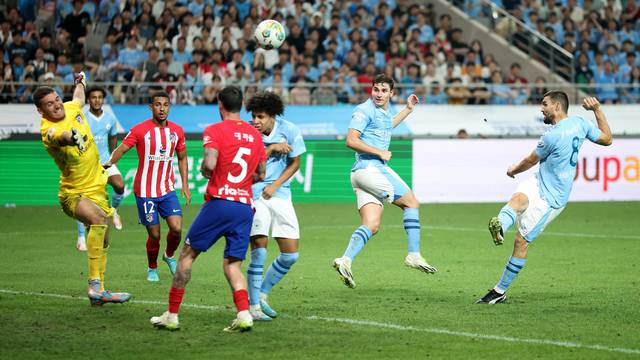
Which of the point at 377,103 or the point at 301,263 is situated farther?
the point at 301,263

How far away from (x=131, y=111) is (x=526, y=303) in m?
13.7

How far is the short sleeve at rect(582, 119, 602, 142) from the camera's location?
34.8ft

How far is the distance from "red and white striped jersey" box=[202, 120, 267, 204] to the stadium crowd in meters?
14.3

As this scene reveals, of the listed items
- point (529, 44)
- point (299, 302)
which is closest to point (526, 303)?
point (299, 302)

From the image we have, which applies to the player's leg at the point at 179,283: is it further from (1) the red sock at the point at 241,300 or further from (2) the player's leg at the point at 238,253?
(1) the red sock at the point at 241,300

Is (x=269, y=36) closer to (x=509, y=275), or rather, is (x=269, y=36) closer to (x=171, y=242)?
(x=171, y=242)

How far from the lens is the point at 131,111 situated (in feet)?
73.7

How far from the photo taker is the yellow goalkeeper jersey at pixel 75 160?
1005 centimetres

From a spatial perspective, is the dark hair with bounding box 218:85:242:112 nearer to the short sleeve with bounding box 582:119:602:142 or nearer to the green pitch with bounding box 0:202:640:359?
the green pitch with bounding box 0:202:640:359

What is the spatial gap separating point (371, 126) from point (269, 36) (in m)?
3.46

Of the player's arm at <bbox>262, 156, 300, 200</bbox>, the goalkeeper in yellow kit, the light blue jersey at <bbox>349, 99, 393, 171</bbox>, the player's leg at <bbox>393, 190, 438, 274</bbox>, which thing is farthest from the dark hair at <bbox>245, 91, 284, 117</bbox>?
the player's leg at <bbox>393, 190, 438, 274</bbox>

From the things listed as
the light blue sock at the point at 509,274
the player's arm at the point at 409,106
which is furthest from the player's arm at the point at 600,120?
the player's arm at the point at 409,106

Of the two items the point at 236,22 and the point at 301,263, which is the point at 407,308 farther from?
the point at 236,22

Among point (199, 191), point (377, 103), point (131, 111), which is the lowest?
point (199, 191)
